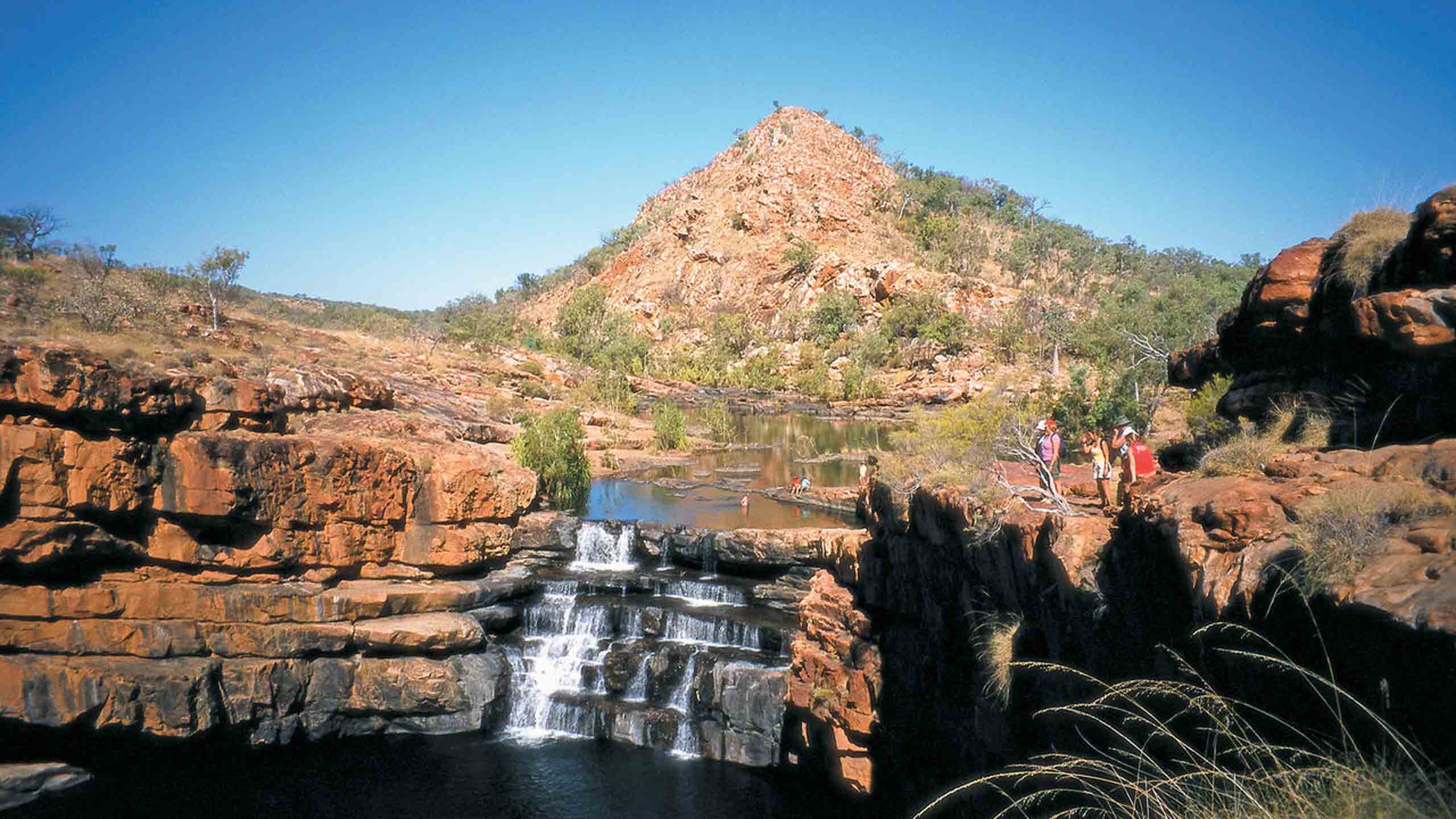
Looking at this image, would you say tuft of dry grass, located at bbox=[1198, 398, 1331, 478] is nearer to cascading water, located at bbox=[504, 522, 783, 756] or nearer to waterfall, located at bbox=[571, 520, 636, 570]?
cascading water, located at bbox=[504, 522, 783, 756]

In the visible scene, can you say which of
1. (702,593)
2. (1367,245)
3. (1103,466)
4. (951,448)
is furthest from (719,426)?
(1367,245)

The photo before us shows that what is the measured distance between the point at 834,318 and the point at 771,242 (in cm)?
1833

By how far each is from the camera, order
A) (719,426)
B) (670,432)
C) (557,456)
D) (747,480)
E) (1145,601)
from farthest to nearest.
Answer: (719,426) → (670,432) → (747,480) → (557,456) → (1145,601)

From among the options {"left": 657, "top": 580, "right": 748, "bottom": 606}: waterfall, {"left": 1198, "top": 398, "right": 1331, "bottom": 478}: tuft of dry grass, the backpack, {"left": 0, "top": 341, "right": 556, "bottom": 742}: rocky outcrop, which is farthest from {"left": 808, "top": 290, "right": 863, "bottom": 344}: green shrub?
{"left": 1198, "top": 398, "right": 1331, "bottom": 478}: tuft of dry grass

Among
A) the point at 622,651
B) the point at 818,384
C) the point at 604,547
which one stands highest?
the point at 818,384

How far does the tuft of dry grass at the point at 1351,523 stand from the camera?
4496mm

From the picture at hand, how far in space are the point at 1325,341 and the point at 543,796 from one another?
505 inches

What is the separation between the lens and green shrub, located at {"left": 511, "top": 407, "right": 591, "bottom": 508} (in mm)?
24438

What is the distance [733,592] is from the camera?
58.2 feet

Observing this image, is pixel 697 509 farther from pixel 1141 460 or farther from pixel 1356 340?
pixel 1356 340

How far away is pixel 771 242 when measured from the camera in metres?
79.6

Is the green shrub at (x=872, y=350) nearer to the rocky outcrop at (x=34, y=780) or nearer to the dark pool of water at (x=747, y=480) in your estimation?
the dark pool of water at (x=747, y=480)

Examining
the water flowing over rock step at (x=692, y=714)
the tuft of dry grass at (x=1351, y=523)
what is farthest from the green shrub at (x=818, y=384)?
the tuft of dry grass at (x=1351, y=523)

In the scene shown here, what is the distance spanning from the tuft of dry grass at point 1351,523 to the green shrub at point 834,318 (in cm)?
5863
